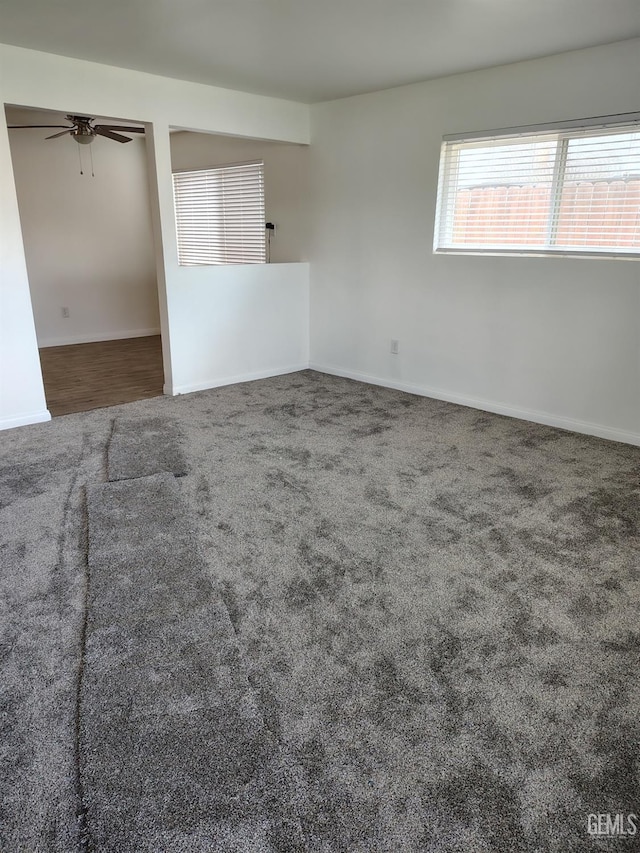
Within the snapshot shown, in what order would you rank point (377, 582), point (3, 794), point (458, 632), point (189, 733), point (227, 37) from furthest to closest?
Result: 1. point (227, 37)
2. point (377, 582)
3. point (458, 632)
4. point (189, 733)
5. point (3, 794)

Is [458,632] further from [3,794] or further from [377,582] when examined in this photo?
[3,794]

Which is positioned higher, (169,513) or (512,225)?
(512,225)

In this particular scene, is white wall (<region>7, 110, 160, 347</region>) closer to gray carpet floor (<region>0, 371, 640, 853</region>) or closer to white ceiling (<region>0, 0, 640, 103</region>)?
white ceiling (<region>0, 0, 640, 103</region>)

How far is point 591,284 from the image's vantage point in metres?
3.69

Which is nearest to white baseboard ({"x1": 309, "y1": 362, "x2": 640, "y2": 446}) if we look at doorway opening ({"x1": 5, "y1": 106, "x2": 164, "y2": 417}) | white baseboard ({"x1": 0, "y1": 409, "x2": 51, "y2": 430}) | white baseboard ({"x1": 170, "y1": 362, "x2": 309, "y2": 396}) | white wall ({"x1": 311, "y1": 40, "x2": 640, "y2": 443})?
white wall ({"x1": 311, "y1": 40, "x2": 640, "y2": 443})

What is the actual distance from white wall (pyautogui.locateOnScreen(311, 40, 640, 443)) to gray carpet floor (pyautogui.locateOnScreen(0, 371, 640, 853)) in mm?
754

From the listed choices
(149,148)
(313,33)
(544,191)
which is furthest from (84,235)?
(544,191)

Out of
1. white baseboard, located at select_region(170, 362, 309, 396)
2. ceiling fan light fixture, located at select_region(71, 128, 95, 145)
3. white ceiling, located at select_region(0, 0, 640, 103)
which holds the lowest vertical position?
white baseboard, located at select_region(170, 362, 309, 396)

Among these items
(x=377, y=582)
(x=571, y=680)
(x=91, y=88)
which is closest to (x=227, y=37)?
(x=91, y=88)

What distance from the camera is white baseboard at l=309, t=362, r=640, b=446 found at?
3.80 m

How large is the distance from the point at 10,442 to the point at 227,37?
280cm

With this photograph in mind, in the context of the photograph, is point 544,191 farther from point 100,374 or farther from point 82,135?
point 100,374

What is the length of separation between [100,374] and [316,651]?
4332 mm

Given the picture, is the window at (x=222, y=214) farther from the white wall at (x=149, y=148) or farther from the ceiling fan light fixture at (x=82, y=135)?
the ceiling fan light fixture at (x=82, y=135)
